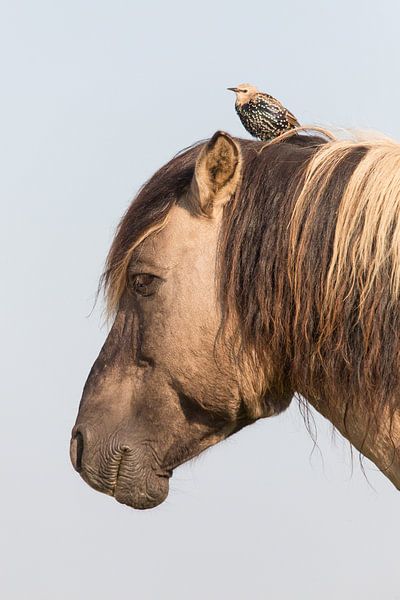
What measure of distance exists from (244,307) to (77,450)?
33.5 inches

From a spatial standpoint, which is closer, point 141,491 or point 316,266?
point 316,266

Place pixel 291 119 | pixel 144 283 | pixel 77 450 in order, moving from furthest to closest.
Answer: pixel 291 119 → pixel 77 450 → pixel 144 283

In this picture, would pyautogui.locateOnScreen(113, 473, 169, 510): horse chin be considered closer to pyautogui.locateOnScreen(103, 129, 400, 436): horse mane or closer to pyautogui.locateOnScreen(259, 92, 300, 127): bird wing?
pyautogui.locateOnScreen(103, 129, 400, 436): horse mane

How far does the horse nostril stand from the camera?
13.2 feet

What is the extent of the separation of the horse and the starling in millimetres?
585

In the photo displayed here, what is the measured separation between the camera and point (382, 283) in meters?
3.48

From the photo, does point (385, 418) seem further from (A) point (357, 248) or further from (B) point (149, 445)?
(B) point (149, 445)

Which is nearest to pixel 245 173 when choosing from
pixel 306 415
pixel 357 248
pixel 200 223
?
pixel 200 223

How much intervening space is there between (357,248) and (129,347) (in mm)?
946

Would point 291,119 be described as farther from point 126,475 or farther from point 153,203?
point 126,475

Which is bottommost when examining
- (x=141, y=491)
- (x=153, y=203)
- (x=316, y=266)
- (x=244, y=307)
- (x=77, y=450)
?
(x=141, y=491)

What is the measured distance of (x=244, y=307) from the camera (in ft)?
12.3

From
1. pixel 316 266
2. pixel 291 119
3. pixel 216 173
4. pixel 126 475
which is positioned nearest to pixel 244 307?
Answer: pixel 316 266

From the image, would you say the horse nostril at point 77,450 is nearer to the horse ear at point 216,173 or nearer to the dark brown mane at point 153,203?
the dark brown mane at point 153,203
